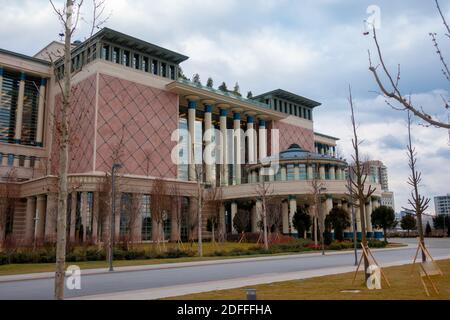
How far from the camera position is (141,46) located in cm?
6191

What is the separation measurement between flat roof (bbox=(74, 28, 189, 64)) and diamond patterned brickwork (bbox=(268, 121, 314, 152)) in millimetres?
26195

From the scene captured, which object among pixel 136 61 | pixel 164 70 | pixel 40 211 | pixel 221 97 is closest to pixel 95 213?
pixel 40 211

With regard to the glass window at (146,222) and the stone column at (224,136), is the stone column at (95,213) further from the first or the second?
the stone column at (224,136)

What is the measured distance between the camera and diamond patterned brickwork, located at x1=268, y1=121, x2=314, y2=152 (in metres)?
84.4

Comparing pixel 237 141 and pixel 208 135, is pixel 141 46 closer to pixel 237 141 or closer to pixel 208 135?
pixel 208 135

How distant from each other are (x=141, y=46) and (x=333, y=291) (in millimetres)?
55659

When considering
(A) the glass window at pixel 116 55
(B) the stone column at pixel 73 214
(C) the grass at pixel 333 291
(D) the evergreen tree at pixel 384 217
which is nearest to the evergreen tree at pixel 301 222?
(D) the evergreen tree at pixel 384 217

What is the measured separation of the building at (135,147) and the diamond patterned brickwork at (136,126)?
0.14 meters

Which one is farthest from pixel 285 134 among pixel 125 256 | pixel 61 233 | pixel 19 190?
pixel 61 233

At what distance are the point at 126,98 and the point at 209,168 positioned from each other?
1975cm

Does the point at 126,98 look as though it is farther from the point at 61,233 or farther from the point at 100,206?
the point at 61,233

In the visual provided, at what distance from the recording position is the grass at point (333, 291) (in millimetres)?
11461

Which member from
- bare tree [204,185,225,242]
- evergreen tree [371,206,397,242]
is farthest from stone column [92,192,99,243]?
evergreen tree [371,206,397,242]
